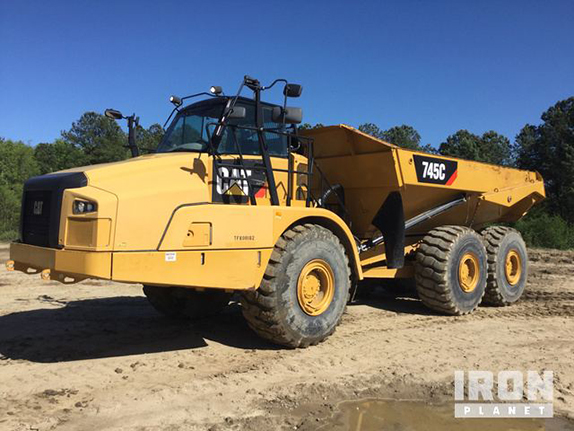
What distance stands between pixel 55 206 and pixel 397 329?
13.8 feet

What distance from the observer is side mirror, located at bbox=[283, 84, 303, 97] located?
197 inches

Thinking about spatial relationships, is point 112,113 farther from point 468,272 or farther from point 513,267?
point 513,267

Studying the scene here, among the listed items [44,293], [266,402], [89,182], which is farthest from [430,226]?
[44,293]

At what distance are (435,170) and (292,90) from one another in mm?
2802

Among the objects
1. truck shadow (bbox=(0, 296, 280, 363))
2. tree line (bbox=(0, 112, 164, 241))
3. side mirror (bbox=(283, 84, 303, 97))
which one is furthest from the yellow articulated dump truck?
tree line (bbox=(0, 112, 164, 241))

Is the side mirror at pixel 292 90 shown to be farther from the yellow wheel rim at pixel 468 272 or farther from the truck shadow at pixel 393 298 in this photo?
the truck shadow at pixel 393 298

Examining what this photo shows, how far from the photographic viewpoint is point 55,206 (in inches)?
164

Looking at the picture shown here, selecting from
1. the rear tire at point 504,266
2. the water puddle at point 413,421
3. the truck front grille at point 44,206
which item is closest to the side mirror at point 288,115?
the truck front grille at point 44,206

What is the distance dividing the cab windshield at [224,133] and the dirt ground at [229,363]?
2.16 metres

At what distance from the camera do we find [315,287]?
518cm

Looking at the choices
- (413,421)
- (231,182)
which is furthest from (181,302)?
(413,421)

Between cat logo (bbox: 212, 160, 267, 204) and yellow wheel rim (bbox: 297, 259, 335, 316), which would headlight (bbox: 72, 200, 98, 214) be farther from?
yellow wheel rim (bbox: 297, 259, 335, 316)

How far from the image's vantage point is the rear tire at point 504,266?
763 cm

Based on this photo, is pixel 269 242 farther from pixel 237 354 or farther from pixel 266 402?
pixel 266 402
